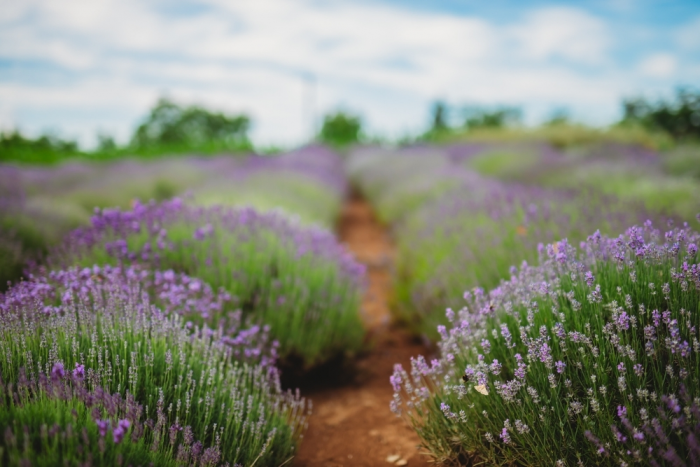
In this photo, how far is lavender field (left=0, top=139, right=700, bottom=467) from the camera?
1.69 meters

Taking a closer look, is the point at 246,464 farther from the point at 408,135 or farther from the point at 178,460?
the point at 408,135

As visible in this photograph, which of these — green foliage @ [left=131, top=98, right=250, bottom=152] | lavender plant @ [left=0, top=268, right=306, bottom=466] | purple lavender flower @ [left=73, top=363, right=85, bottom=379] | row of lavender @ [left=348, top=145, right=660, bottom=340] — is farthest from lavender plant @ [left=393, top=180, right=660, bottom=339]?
green foliage @ [left=131, top=98, right=250, bottom=152]

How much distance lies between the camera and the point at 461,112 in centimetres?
3606

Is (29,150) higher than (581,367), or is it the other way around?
(29,150)

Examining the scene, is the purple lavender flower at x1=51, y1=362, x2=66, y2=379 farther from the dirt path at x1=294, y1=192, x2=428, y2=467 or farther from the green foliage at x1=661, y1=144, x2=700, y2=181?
the green foliage at x1=661, y1=144, x2=700, y2=181

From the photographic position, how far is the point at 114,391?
1957mm

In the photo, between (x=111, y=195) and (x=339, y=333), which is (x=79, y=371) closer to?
(x=339, y=333)

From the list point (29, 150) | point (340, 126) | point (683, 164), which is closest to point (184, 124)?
point (340, 126)

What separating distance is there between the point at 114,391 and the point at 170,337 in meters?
0.33

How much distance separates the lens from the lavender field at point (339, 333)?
169 centimetres

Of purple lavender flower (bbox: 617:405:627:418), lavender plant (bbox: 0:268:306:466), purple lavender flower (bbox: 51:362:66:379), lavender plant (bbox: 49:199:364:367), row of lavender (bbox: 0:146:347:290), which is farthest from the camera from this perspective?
row of lavender (bbox: 0:146:347:290)

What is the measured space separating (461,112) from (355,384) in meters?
35.0

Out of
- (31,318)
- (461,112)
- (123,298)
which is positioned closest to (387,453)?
(123,298)

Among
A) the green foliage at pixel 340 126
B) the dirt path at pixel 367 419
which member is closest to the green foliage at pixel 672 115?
the dirt path at pixel 367 419
